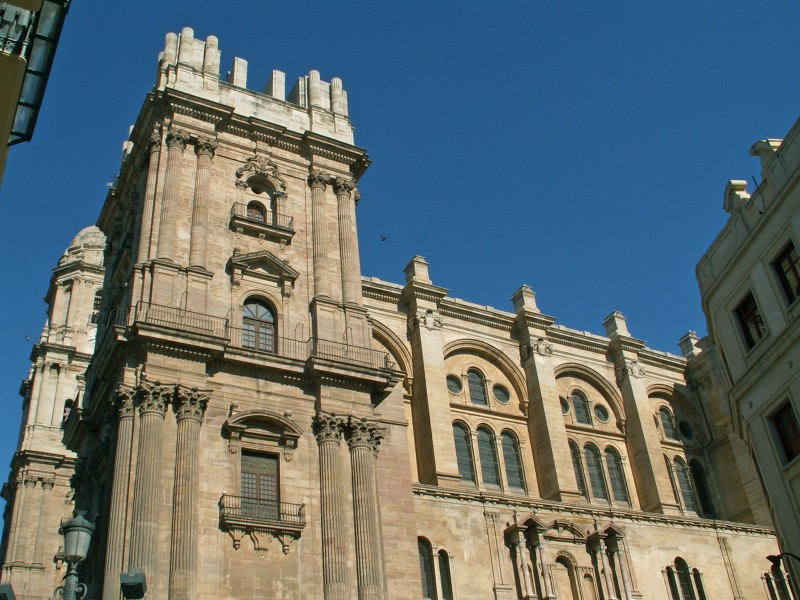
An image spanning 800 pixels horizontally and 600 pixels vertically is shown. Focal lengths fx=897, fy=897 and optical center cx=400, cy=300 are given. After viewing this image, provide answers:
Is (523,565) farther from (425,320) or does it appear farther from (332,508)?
(425,320)

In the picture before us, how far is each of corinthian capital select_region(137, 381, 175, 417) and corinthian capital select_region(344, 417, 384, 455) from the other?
5.53 m

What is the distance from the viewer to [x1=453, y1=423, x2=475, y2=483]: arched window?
38.1m

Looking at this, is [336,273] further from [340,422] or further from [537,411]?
[537,411]

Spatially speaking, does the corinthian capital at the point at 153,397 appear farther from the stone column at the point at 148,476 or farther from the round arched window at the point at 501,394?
the round arched window at the point at 501,394

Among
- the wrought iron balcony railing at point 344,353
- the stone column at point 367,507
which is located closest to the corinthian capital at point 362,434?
the stone column at point 367,507

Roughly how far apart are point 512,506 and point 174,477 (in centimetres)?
1415

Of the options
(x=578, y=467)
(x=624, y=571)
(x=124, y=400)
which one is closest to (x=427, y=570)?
(x=624, y=571)

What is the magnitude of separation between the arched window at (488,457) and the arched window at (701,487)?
1211 centimetres

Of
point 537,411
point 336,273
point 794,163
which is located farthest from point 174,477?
point 537,411

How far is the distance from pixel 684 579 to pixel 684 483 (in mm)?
9495

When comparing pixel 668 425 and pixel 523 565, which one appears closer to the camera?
pixel 523 565

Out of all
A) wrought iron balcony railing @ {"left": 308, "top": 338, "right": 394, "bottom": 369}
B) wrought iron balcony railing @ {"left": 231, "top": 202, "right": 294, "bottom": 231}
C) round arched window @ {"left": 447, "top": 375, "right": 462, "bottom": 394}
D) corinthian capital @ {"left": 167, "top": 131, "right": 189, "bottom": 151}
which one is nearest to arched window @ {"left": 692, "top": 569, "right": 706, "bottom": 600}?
round arched window @ {"left": 447, "top": 375, "right": 462, "bottom": 394}

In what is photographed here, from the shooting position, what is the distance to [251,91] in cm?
3384

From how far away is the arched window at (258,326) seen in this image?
92.6 feet
